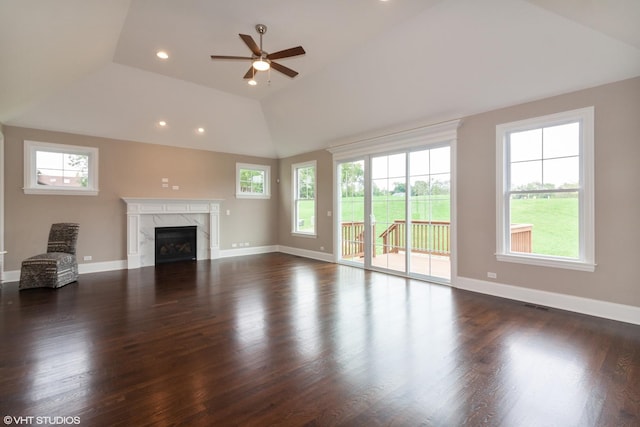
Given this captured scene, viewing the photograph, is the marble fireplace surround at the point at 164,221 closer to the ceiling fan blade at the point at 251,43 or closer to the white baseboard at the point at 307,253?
the white baseboard at the point at 307,253

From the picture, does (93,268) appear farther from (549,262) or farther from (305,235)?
(549,262)

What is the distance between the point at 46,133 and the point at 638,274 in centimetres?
920

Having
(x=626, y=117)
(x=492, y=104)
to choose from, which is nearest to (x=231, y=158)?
(x=492, y=104)

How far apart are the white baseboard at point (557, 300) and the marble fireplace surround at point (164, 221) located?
18.7 ft

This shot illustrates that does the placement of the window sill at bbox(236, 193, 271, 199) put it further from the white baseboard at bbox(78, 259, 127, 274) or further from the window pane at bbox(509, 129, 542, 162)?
the window pane at bbox(509, 129, 542, 162)

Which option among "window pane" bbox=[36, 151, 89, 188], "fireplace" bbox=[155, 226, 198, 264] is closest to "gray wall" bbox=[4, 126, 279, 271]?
"window pane" bbox=[36, 151, 89, 188]

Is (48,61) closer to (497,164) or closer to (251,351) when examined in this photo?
(251,351)

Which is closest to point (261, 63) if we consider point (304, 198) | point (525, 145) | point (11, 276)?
point (525, 145)

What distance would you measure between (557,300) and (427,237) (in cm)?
196

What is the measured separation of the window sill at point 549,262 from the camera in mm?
3568

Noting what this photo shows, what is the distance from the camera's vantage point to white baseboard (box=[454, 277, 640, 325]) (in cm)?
332

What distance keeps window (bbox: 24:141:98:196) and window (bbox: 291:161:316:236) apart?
4468 mm

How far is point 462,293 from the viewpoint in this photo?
443 cm

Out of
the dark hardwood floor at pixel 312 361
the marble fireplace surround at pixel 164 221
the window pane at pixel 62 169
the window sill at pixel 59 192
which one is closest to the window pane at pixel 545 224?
the dark hardwood floor at pixel 312 361
